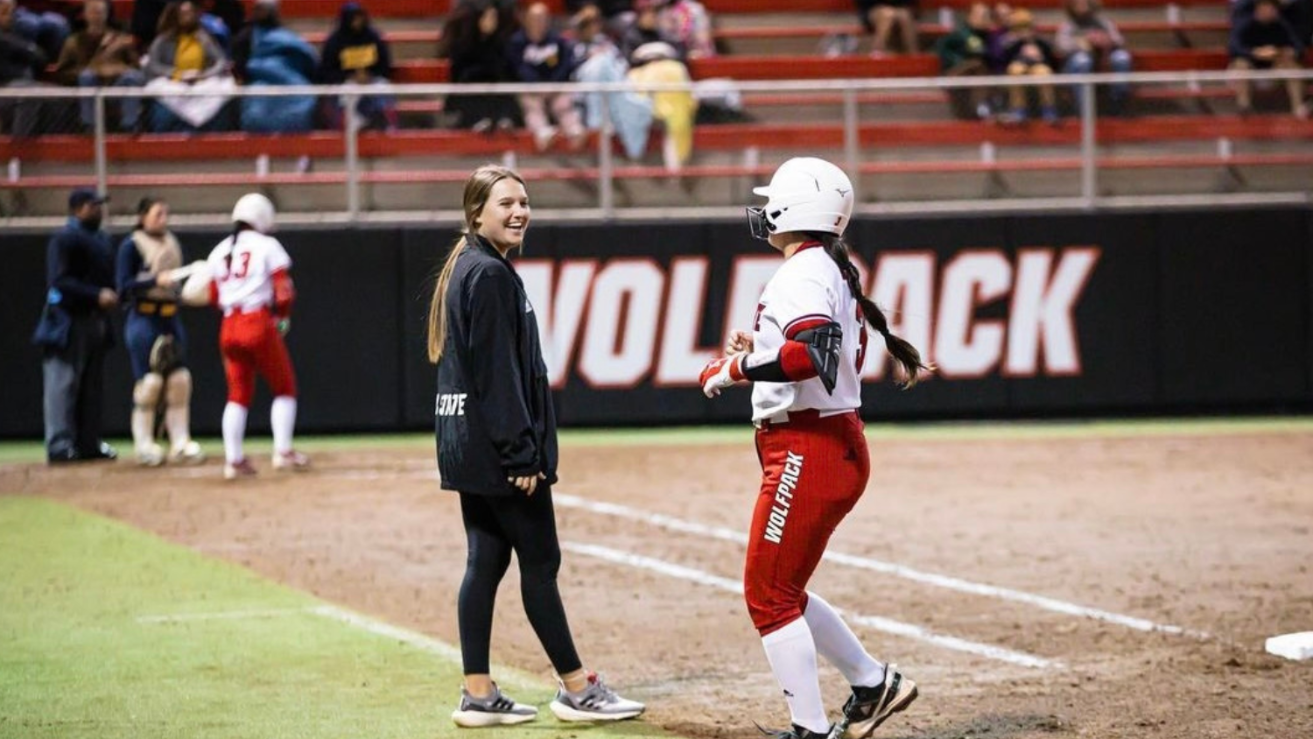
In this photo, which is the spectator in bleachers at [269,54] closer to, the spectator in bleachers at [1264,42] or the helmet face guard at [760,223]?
the spectator in bleachers at [1264,42]

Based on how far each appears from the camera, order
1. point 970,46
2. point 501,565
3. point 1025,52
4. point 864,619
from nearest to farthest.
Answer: point 501,565 < point 864,619 < point 1025,52 < point 970,46

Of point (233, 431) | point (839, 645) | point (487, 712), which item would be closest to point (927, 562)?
point (839, 645)

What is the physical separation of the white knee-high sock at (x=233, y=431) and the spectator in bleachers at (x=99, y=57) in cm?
505

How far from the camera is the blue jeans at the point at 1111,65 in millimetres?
18328

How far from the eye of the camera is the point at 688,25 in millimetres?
21172

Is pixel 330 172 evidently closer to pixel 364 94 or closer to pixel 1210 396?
pixel 364 94

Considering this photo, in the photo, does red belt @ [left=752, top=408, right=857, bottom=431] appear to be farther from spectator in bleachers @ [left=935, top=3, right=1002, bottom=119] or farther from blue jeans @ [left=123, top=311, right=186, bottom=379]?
spectator in bleachers @ [left=935, top=3, right=1002, bottom=119]

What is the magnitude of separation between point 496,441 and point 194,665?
234 cm

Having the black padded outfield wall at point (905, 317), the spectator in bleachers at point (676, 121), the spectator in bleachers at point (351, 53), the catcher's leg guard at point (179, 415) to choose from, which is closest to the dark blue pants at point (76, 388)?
the catcher's leg guard at point (179, 415)

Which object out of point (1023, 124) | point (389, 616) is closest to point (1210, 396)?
point (1023, 124)

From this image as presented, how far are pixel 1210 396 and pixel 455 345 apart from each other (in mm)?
13471

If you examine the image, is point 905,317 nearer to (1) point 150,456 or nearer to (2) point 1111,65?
(2) point 1111,65

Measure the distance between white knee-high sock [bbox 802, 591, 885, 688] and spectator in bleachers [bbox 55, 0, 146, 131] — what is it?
13328 mm

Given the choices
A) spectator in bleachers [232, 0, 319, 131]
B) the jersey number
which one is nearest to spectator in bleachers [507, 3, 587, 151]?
spectator in bleachers [232, 0, 319, 131]
